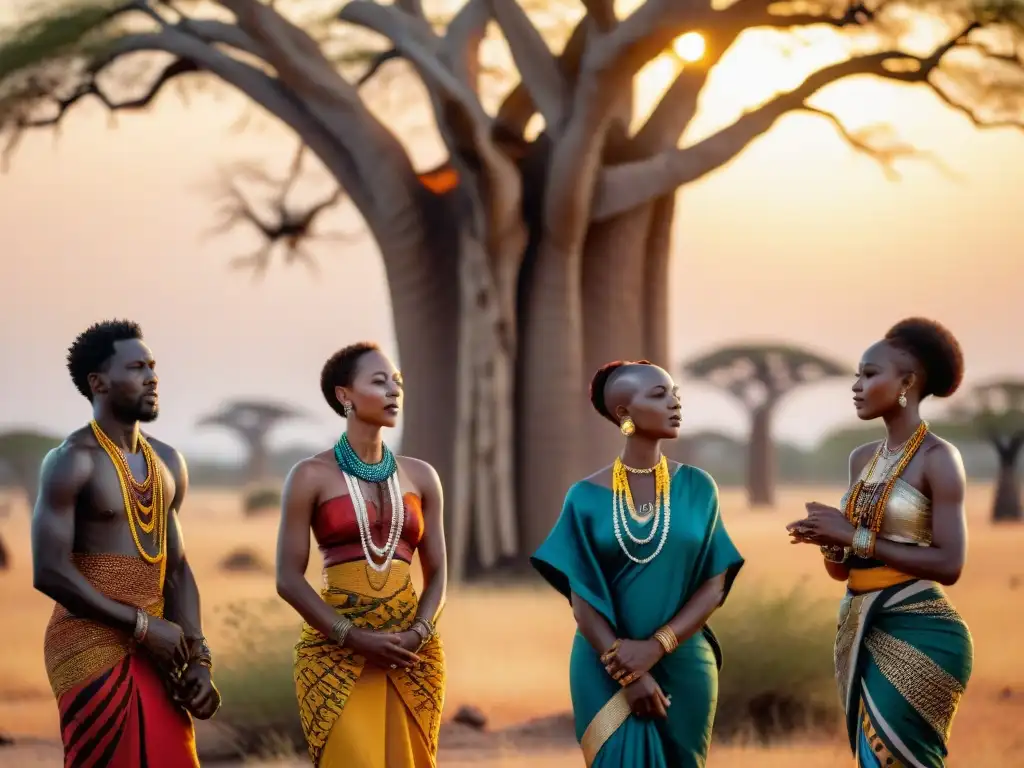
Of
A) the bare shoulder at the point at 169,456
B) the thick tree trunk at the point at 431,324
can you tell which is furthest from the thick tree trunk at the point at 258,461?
the bare shoulder at the point at 169,456

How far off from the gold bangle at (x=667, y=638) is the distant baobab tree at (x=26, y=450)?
2949 cm

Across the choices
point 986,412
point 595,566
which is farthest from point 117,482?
point 986,412

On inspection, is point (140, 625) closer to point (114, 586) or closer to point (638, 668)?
point (114, 586)

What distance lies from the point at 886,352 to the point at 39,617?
11.8 m

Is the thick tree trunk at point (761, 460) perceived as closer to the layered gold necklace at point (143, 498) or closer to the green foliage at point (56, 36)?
the green foliage at point (56, 36)

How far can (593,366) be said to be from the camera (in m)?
14.4

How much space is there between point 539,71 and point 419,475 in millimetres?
8496

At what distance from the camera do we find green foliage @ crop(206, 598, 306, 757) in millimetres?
8742

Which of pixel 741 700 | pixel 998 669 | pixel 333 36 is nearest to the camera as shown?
pixel 741 700

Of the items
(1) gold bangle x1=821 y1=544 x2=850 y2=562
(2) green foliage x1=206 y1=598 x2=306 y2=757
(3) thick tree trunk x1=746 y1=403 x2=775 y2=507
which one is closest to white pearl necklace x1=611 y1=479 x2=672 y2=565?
(1) gold bangle x1=821 y1=544 x2=850 y2=562

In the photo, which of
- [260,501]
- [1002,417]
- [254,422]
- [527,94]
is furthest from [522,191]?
[254,422]

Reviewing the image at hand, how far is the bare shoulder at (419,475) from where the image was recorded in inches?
211

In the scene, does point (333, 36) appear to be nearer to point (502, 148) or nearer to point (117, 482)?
point (502, 148)

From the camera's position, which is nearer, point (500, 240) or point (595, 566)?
point (595, 566)
